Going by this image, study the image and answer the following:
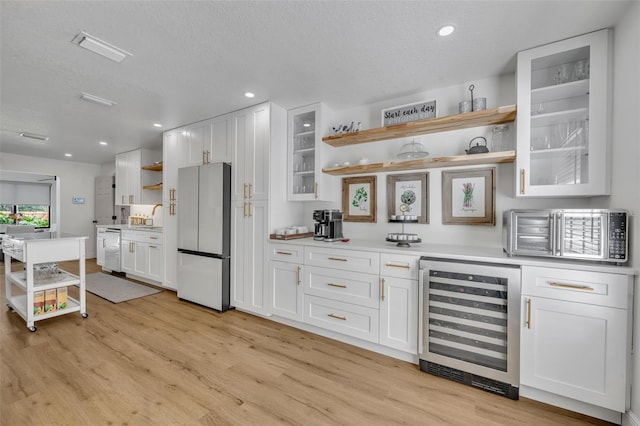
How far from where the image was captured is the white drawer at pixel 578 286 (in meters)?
1.55

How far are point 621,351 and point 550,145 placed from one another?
1.44m

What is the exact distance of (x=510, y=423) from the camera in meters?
1.59

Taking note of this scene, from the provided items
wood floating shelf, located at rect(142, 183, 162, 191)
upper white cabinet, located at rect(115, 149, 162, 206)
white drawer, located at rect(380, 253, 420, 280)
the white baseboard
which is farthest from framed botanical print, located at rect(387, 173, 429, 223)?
upper white cabinet, located at rect(115, 149, 162, 206)

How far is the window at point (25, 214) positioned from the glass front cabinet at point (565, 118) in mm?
7372

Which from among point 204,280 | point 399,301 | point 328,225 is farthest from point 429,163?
point 204,280

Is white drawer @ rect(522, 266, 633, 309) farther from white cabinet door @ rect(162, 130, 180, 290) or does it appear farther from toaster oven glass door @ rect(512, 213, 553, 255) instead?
white cabinet door @ rect(162, 130, 180, 290)

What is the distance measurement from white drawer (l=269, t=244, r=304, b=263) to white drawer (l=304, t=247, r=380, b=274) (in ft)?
0.28

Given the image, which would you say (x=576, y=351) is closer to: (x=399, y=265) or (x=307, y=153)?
(x=399, y=265)

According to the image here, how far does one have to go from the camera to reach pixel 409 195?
9.25 feet

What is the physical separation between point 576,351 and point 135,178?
6783 mm

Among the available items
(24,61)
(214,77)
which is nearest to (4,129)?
(24,61)

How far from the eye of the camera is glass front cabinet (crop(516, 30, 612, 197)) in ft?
5.85

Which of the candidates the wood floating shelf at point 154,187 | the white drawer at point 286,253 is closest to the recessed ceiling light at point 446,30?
the white drawer at point 286,253

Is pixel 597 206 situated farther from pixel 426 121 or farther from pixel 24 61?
pixel 24 61
